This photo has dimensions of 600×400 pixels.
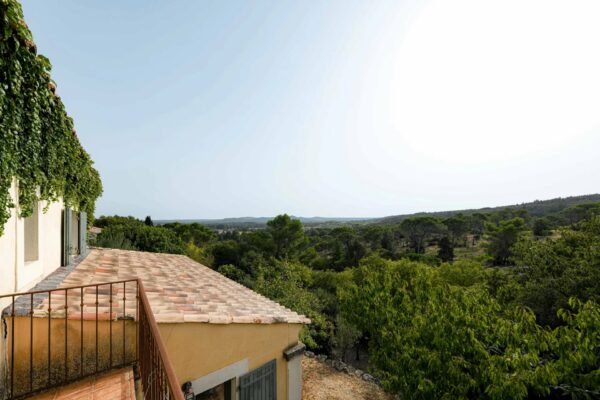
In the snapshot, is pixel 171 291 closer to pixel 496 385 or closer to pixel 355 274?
pixel 496 385

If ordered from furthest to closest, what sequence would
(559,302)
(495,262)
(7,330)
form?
(495,262)
(559,302)
(7,330)

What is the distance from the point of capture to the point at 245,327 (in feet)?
17.4

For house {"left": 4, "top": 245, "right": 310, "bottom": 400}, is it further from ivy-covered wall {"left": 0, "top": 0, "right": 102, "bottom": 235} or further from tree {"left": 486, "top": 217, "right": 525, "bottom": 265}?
tree {"left": 486, "top": 217, "right": 525, "bottom": 265}

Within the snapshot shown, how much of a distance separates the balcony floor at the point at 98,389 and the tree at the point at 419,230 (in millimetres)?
51906

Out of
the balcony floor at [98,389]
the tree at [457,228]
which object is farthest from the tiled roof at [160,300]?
the tree at [457,228]

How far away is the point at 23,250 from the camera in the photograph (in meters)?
4.51

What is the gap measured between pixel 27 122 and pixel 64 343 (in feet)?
10.4

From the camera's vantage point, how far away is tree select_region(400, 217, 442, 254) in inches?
2008

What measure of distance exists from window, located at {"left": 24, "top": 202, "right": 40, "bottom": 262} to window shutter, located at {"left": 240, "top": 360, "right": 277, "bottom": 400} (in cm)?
472

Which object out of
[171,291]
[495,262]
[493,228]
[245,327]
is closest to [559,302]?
[245,327]

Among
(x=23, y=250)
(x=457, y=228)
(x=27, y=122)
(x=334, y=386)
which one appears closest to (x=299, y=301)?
(x=334, y=386)

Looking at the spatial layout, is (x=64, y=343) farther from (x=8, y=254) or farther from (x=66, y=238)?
(x=66, y=238)

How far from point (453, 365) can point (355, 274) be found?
64.6 feet

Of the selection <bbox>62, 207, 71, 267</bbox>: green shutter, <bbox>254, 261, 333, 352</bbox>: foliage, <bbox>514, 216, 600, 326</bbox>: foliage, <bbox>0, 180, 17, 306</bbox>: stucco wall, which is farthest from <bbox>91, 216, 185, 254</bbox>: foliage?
<bbox>514, 216, 600, 326</bbox>: foliage
